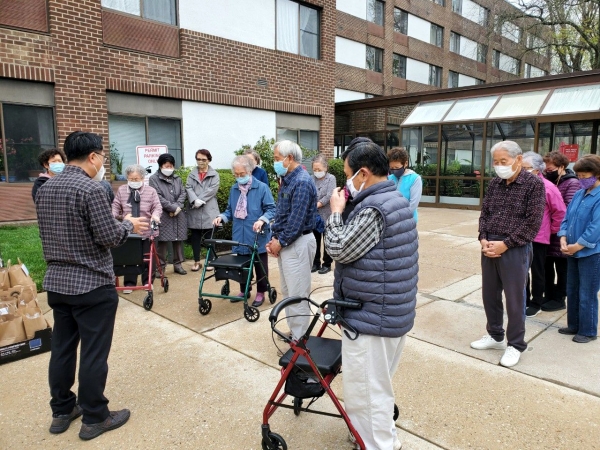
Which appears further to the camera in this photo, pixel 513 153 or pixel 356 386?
pixel 513 153

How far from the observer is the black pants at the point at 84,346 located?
Answer: 9.02 feet

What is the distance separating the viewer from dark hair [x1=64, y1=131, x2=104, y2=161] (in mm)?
2701

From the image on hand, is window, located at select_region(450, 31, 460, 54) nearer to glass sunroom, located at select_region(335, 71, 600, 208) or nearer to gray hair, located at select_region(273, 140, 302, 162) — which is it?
glass sunroom, located at select_region(335, 71, 600, 208)

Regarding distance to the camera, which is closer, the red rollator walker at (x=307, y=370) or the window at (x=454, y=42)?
the red rollator walker at (x=307, y=370)

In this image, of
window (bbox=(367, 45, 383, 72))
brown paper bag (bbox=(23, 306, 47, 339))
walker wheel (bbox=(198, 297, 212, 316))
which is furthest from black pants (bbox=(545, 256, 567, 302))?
window (bbox=(367, 45, 383, 72))

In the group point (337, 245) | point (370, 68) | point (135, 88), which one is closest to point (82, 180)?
point (337, 245)

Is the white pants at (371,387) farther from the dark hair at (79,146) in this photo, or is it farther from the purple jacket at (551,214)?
the purple jacket at (551,214)

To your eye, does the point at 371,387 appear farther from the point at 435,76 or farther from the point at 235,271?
the point at 435,76

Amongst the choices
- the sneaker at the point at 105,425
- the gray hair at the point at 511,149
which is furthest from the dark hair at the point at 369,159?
the sneaker at the point at 105,425

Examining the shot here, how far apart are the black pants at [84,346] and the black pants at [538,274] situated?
4.29 metres

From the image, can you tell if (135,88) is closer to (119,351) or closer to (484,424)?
(119,351)

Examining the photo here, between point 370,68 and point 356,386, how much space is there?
21502 millimetres

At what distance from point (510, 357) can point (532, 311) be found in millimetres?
1494

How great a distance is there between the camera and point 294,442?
108 inches
